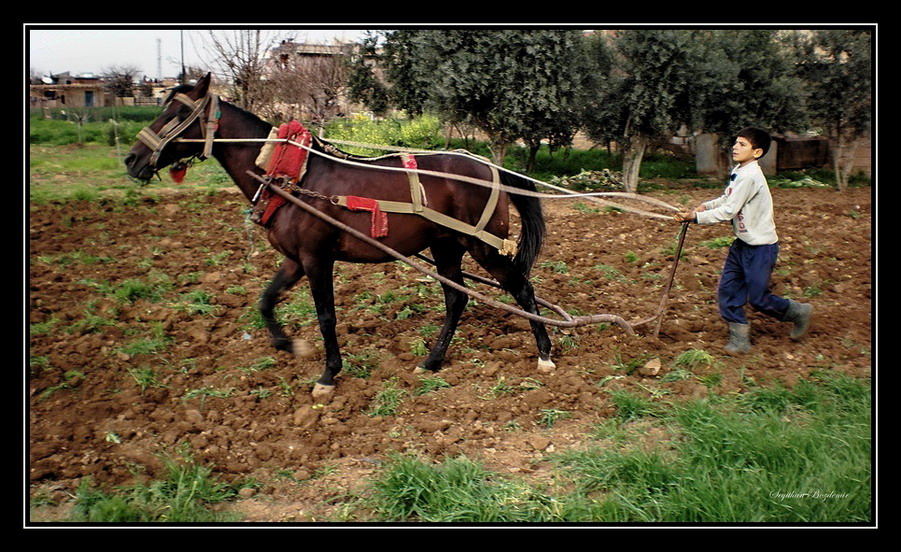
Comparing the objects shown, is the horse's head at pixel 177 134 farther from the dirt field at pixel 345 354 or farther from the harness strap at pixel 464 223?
the harness strap at pixel 464 223

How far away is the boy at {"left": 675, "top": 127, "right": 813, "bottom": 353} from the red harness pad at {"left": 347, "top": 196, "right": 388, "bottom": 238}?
2046 mm

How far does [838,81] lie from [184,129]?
549 inches

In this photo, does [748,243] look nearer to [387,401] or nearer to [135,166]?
[387,401]

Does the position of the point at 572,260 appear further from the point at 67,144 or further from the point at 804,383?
the point at 67,144

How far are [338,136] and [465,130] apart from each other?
2894 millimetres

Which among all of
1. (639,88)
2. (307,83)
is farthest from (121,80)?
(639,88)

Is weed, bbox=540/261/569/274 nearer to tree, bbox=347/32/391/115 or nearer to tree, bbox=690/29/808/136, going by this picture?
tree, bbox=690/29/808/136

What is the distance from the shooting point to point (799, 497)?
3287 millimetres

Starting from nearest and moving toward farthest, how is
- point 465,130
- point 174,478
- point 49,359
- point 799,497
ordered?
1. point 799,497
2. point 174,478
3. point 49,359
4. point 465,130

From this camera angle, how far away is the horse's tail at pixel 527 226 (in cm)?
522

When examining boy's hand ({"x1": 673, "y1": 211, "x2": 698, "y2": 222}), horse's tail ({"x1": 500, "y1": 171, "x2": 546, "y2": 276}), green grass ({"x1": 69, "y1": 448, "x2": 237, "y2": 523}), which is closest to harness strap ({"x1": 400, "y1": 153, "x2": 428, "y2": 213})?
horse's tail ({"x1": 500, "y1": 171, "x2": 546, "y2": 276})

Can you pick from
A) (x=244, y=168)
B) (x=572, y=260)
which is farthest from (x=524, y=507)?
(x=572, y=260)

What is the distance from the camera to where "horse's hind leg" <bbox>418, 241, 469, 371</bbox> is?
207 inches

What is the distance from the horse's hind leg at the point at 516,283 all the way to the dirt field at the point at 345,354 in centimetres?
17
